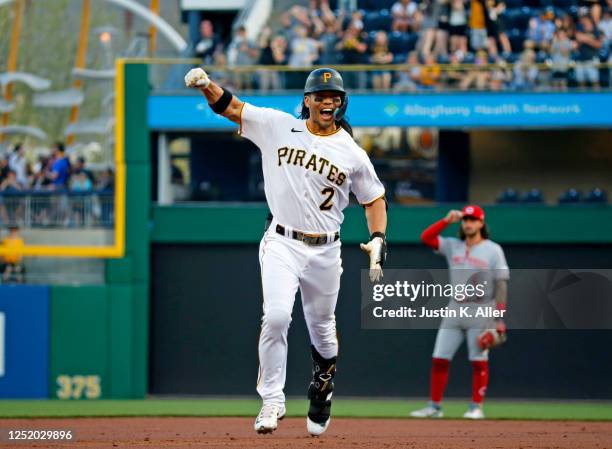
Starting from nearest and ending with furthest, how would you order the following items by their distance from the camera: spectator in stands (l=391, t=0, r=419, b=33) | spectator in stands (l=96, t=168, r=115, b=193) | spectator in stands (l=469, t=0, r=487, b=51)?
spectator in stands (l=96, t=168, r=115, b=193)
spectator in stands (l=469, t=0, r=487, b=51)
spectator in stands (l=391, t=0, r=419, b=33)

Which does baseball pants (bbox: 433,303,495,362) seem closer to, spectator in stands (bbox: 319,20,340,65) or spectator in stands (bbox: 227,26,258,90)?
spectator in stands (bbox: 227,26,258,90)

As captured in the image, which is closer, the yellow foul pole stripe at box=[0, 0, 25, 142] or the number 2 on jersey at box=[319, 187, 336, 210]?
the number 2 on jersey at box=[319, 187, 336, 210]

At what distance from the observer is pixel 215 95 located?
26.3 feet

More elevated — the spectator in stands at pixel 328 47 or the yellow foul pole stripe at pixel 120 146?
the spectator in stands at pixel 328 47

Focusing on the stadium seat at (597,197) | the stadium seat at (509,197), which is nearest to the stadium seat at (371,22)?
the stadium seat at (509,197)

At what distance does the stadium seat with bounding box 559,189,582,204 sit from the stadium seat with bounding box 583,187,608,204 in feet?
0.34

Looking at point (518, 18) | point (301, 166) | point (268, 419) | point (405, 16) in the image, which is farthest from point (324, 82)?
point (518, 18)

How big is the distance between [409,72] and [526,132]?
2117 mm

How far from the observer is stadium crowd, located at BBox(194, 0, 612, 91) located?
15938 millimetres

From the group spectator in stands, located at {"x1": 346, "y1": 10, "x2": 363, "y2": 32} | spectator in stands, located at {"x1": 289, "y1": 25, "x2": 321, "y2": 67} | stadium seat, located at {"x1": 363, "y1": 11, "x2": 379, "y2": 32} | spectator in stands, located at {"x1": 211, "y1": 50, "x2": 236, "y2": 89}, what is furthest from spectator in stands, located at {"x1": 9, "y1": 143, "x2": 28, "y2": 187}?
stadium seat, located at {"x1": 363, "y1": 11, "x2": 379, "y2": 32}

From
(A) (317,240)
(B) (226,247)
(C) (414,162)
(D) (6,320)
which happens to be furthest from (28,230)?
(A) (317,240)

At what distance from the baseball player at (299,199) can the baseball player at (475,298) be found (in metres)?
4.09

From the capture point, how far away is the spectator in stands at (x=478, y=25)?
54.4 feet

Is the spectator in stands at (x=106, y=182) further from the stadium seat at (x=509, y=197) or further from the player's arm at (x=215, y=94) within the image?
the player's arm at (x=215, y=94)
